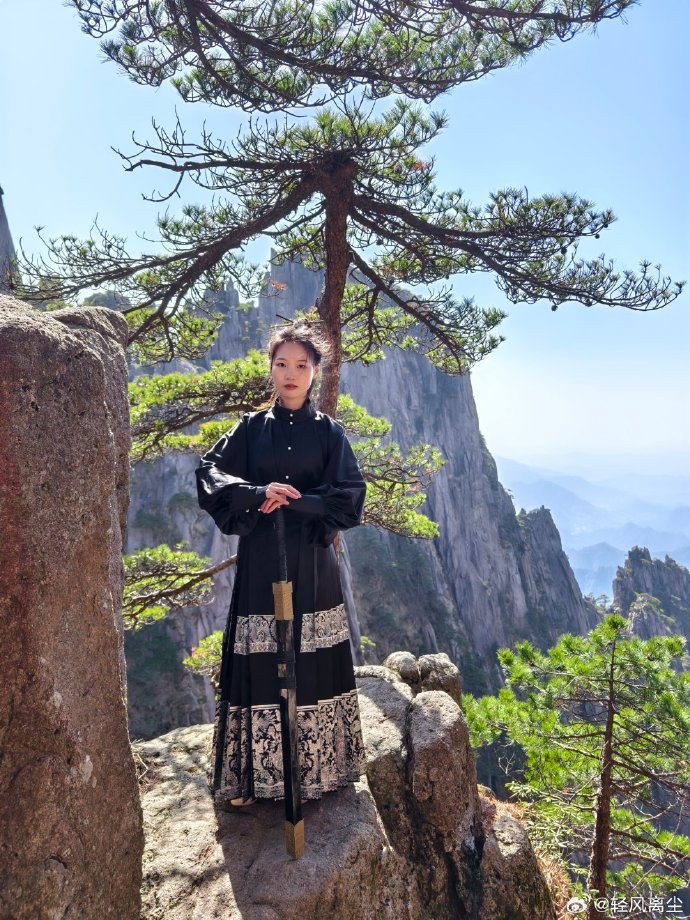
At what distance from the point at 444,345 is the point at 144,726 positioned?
102 feet

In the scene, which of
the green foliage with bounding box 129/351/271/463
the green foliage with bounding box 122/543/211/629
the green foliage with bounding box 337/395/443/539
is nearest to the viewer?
the green foliage with bounding box 129/351/271/463

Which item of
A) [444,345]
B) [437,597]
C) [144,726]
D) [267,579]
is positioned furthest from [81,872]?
[437,597]

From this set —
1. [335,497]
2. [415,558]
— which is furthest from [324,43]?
[415,558]

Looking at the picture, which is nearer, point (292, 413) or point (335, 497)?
point (335, 497)

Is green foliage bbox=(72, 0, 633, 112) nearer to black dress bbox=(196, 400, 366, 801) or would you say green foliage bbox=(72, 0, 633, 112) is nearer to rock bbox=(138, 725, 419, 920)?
black dress bbox=(196, 400, 366, 801)

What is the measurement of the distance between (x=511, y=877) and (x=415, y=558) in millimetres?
52915

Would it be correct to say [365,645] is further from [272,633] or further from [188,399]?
[272,633]

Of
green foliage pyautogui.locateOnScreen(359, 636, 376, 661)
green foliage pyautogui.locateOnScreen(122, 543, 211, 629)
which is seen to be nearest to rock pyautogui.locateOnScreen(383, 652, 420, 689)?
green foliage pyautogui.locateOnScreen(122, 543, 211, 629)

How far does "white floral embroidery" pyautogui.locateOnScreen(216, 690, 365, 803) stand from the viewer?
9.22 ft

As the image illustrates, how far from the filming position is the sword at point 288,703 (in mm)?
2518

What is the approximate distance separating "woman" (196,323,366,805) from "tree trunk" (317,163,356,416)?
3106mm

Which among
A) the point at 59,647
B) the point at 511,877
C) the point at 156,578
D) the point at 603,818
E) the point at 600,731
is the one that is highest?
the point at 59,647

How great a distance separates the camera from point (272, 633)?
289cm

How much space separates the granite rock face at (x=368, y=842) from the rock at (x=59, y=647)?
45 centimetres
